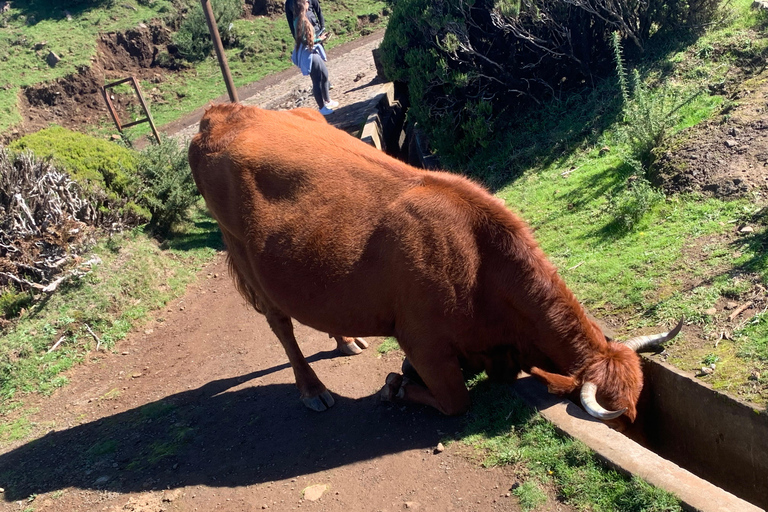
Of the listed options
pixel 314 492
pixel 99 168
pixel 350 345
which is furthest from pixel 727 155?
pixel 99 168

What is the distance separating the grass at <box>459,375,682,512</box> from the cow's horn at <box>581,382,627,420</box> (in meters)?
0.22

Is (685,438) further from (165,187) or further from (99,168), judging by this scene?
(99,168)

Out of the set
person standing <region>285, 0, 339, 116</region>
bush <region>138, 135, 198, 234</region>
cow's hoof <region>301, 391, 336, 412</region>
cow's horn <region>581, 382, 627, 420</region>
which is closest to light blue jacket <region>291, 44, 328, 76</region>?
person standing <region>285, 0, 339, 116</region>

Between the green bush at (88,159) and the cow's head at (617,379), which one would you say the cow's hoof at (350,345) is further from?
the green bush at (88,159)

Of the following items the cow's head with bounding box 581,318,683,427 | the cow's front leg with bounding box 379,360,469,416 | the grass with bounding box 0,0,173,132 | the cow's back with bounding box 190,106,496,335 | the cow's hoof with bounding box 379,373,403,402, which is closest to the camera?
the cow's head with bounding box 581,318,683,427

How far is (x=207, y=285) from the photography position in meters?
8.11

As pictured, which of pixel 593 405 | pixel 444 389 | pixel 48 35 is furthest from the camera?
pixel 48 35

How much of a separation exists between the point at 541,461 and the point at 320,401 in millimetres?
2003

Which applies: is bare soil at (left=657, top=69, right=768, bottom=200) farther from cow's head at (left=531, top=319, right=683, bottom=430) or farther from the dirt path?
the dirt path

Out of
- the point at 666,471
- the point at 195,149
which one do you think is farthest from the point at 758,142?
the point at 195,149

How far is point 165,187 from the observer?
9.21 metres

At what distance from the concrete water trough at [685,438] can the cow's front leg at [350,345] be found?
72.9 inches

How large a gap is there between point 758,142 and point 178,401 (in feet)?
18.7

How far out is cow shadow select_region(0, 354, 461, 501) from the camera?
176 inches
